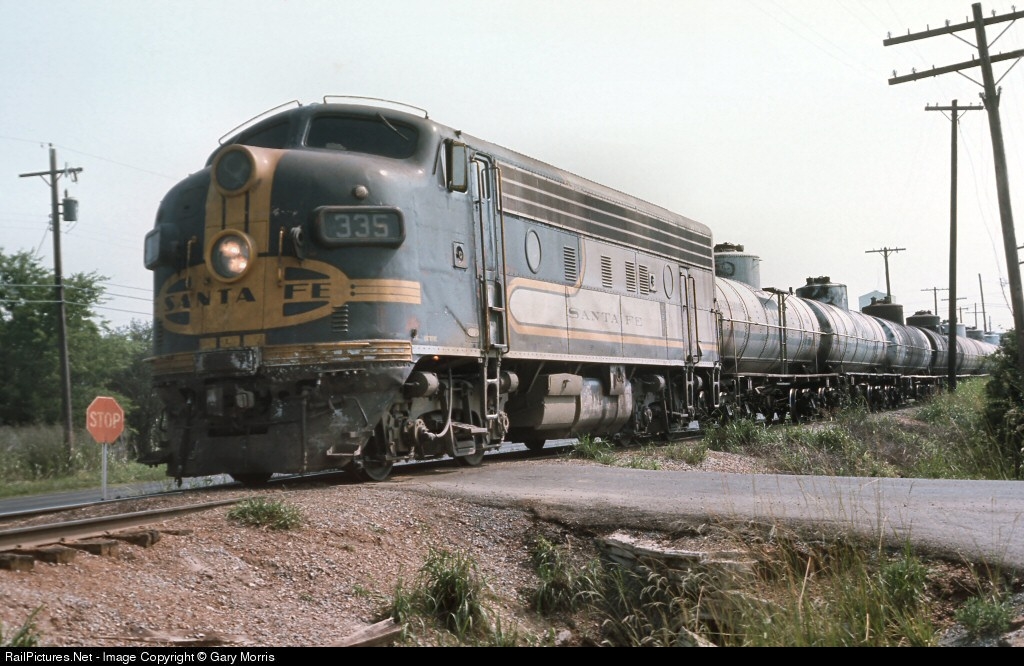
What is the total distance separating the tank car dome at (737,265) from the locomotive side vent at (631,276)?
9.54 m

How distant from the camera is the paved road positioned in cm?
636

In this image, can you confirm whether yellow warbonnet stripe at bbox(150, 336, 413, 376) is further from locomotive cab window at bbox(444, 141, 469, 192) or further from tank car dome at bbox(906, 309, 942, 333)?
tank car dome at bbox(906, 309, 942, 333)

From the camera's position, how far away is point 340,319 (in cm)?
899

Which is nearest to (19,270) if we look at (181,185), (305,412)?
(181,185)

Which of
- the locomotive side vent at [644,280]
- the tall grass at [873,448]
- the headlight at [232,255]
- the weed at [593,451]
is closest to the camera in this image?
the headlight at [232,255]

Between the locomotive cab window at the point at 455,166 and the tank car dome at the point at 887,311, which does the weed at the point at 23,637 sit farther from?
the tank car dome at the point at 887,311

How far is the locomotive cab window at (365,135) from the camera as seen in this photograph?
10008 mm

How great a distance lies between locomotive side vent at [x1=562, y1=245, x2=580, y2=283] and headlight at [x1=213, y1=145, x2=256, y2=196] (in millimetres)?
4747

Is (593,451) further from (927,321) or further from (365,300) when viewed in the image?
(927,321)

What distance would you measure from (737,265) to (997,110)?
22.8ft

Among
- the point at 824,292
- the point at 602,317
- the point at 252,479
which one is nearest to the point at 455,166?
the point at 602,317

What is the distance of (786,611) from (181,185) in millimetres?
7608

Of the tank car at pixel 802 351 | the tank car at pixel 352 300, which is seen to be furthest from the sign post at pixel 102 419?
the tank car at pixel 802 351
